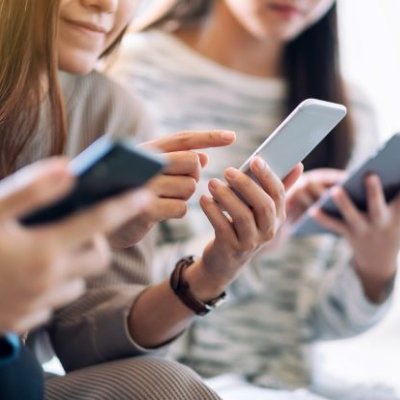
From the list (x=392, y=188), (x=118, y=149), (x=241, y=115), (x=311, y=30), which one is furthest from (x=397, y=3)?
(x=118, y=149)

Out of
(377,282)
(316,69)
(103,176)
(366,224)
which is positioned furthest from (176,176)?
(316,69)

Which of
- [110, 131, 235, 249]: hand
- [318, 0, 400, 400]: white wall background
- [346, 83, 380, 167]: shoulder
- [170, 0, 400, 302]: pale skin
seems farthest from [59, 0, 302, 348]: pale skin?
[318, 0, 400, 400]: white wall background

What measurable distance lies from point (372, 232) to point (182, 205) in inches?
17.3

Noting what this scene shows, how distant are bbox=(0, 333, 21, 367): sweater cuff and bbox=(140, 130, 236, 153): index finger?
0.28 m

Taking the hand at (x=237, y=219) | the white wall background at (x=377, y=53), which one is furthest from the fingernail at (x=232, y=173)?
the white wall background at (x=377, y=53)

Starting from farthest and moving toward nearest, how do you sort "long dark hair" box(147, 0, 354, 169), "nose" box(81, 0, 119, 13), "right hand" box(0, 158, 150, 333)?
1. "long dark hair" box(147, 0, 354, 169)
2. "nose" box(81, 0, 119, 13)
3. "right hand" box(0, 158, 150, 333)

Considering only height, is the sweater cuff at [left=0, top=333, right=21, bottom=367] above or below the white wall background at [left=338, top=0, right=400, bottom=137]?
above

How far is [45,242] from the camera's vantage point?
0.55m

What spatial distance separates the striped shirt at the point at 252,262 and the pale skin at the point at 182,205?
28cm

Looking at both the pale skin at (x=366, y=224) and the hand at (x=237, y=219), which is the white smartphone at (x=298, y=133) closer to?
the hand at (x=237, y=219)

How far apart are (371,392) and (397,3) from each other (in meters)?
0.84

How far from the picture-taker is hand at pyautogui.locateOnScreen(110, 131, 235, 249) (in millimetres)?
883

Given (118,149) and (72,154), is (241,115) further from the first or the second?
(118,149)

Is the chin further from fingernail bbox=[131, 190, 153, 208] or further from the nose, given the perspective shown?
fingernail bbox=[131, 190, 153, 208]
